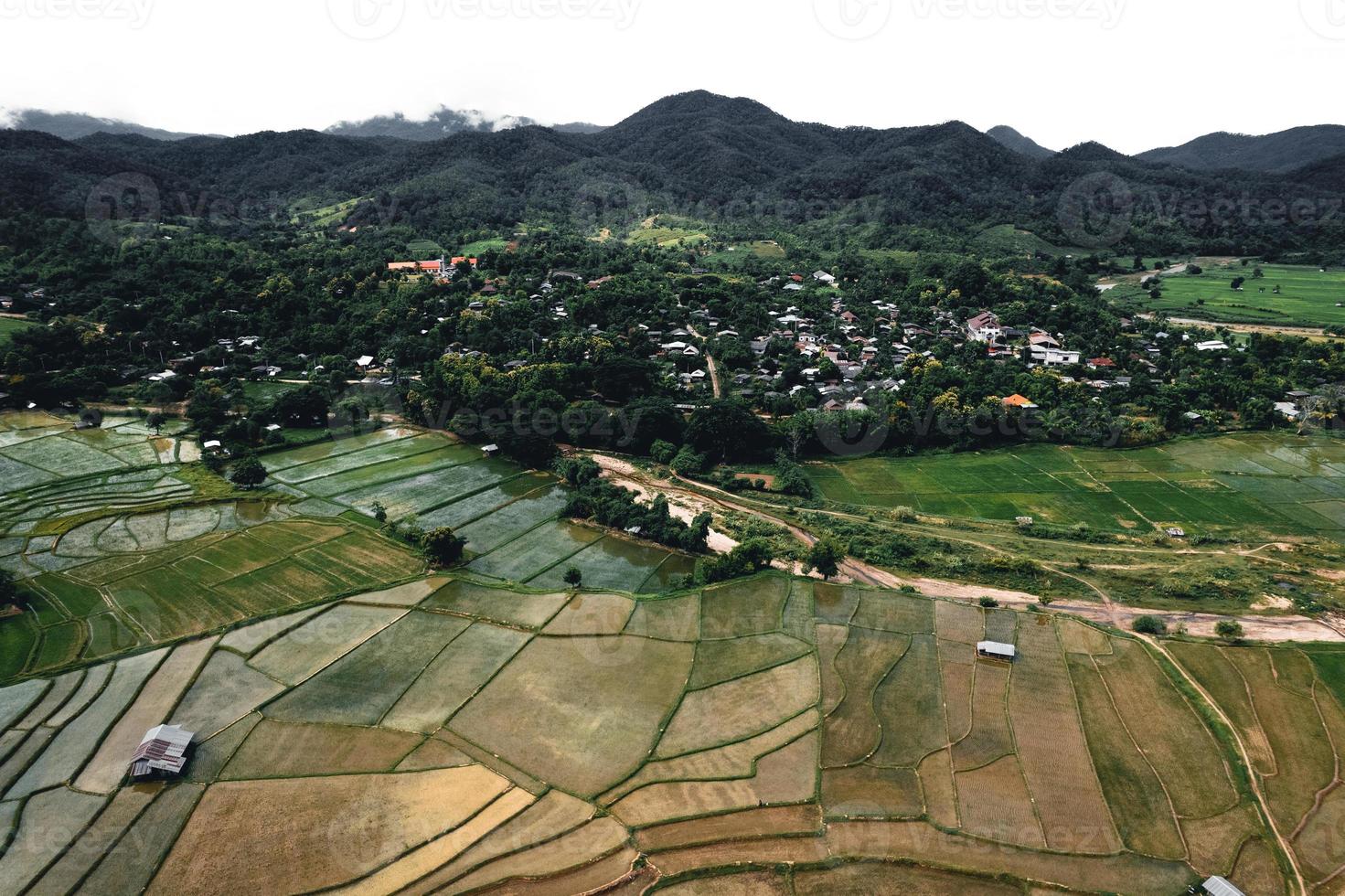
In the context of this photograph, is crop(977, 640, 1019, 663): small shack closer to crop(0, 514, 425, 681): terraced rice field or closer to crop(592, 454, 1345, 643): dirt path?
crop(592, 454, 1345, 643): dirt path

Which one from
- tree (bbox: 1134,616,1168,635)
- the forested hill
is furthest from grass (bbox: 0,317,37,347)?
tree (bbox: 1134,616,1168,635)

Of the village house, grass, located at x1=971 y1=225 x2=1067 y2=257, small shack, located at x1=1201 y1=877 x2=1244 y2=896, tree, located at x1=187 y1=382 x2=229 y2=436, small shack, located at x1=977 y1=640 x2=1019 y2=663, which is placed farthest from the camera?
grass, located at x1=971 y1=225 x2=1067 y2=257

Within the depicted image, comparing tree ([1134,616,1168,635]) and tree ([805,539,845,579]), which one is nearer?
tree ([1134,616,1168,635])

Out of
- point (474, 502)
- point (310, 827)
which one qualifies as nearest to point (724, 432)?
point (474, 502)

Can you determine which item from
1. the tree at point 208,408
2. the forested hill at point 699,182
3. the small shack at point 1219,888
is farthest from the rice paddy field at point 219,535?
the forested hill at point 699,182

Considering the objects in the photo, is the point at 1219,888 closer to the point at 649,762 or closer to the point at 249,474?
the point at 649,762

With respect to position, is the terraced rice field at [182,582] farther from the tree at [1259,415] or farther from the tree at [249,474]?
the tree at [1259,415]

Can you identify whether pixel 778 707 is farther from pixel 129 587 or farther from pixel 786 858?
pixel 129 587
